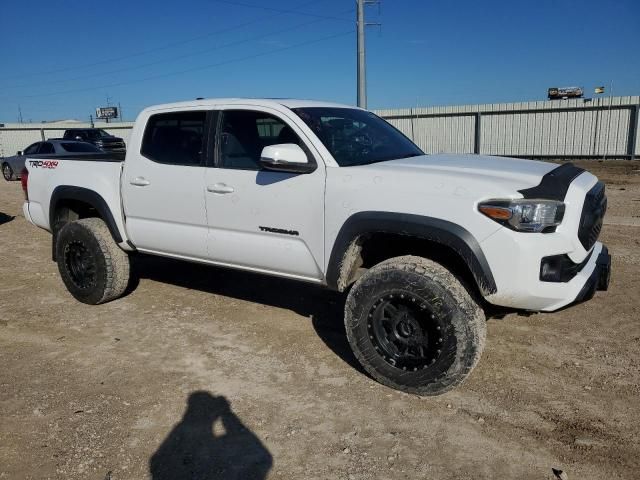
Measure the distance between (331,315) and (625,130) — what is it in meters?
19.9

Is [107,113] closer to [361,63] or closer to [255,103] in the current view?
[361,63]

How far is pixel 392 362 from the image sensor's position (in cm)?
356

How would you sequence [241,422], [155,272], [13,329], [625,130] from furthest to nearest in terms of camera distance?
[625,130], [155,272], [13,329], [241,422]

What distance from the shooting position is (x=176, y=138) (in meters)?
4.69

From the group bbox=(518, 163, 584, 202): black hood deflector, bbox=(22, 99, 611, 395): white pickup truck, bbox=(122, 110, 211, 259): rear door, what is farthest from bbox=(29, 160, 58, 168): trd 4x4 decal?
bbox=(518, 163, 584, 202): black hood deflector

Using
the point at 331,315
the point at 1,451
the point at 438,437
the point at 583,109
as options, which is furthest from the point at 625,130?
the point at 1,451

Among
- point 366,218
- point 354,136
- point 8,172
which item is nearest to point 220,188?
point 354,136

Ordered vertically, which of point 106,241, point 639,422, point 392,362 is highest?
point 106,241

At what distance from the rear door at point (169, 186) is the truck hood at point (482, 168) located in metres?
1.63

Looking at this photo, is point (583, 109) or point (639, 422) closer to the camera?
point (639, 422)

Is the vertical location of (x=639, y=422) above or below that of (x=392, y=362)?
below

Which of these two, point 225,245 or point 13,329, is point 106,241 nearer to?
point 13,329

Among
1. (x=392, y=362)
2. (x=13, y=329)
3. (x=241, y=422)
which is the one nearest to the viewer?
(x=241, y=422)

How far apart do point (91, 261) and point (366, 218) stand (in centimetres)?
321
